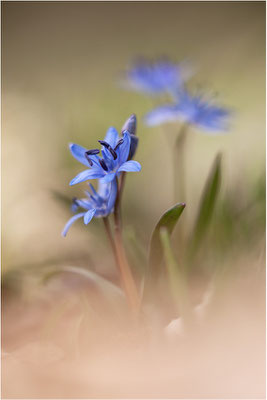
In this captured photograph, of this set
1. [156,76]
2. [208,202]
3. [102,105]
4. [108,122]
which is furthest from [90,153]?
[102,105]

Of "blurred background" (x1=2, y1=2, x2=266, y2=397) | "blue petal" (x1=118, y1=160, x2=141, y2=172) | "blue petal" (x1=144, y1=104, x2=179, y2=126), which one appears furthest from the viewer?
"blurred background" (x1=2, y1=2, x2=266, y2=397)

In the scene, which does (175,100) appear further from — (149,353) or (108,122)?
(108,122)

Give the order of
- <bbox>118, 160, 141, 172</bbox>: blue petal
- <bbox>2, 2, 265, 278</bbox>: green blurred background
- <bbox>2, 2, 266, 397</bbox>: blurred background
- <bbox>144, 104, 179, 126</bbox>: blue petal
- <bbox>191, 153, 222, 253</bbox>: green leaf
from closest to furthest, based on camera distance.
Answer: <bbox>118, 160, 141, 172</bbox>: blue petal → <bbox>191, 153, 222, 253</bbox>: green leaf → <bbox>144, 104, 179, 126</bbox>: blue petal → <bbox>2, 2, 266, 397</bbox>: blurred background → <bbox>2, 2, 265, 278</bbox>: green blurred background

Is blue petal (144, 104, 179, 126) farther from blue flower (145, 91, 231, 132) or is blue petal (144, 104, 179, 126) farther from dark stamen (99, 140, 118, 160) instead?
dark stamen (99, 140, 118, 160)

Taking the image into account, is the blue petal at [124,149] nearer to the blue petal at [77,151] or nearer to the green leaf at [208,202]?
the blue petal at [77,151]

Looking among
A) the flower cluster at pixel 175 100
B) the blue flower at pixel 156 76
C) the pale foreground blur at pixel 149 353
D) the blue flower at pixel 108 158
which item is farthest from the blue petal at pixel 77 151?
the blue flower at pixel 156 76

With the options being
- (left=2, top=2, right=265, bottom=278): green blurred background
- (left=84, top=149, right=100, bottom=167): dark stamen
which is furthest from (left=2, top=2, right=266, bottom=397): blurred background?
(left=84, top=149, right=100, bottom=167): dark stamen

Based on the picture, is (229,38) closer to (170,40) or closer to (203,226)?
(170,40)

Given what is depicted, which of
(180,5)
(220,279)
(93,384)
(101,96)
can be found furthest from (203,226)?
(180,5)
